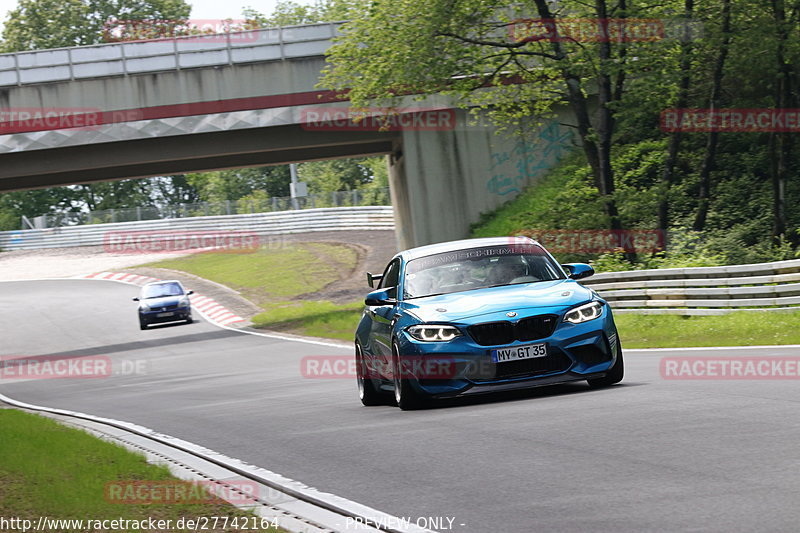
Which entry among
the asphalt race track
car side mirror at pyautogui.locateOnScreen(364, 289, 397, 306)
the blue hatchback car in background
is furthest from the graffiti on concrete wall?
car side mirror at pyautogui.locateOnScreen(364, 289, 397, 306)

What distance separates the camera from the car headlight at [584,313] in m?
10.6

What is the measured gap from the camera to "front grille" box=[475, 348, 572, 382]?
10484 mm

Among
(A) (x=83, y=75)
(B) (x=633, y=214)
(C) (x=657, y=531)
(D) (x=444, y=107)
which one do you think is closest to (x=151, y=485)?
(C) (x=657, y=531)

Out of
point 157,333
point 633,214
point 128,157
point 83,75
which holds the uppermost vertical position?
point 83,75

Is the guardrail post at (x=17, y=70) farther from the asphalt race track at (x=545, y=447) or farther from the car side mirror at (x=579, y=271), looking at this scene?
the car side mirror at (x=579, y=271)

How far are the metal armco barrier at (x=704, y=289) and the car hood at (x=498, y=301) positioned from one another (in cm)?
869

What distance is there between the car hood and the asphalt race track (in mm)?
854

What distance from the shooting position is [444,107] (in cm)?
3938

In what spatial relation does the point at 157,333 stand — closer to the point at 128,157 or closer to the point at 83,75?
the point at 128,157

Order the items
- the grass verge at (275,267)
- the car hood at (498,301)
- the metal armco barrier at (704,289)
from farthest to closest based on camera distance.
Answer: the grass verge at (275,267)
the metal armco barrier at (704,289)
the car hood at (498,301)

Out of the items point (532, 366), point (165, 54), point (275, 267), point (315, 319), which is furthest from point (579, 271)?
point (275, 267)

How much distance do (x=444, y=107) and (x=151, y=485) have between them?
107 ft

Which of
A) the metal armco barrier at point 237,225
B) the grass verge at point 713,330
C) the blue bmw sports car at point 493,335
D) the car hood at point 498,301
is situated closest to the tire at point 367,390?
the blue bmw sports car at point 493,335

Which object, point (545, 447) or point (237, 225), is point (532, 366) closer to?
point (545, 447)
